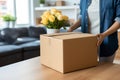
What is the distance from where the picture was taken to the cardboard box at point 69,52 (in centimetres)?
138

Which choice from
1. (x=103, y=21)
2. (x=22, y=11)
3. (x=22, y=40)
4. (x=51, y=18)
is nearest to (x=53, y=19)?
(x=51, y=18)

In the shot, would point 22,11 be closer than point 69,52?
No

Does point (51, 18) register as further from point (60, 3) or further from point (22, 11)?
point (22, 11)

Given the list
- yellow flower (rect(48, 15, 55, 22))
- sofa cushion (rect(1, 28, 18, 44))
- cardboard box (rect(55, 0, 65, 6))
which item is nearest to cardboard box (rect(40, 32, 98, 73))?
yellow flower (rect(48, 15, 55, 22))

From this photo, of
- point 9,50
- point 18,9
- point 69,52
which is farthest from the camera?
point 18,9

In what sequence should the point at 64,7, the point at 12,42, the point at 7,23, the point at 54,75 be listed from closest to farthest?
the point at 54,75
the point at 12,42
the point at 7,23
the point at 64,7

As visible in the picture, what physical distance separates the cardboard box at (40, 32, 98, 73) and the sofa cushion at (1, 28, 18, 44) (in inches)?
131

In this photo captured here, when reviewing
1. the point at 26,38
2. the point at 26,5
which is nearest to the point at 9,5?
the point at 26,5

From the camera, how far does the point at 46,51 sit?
1.53 metres

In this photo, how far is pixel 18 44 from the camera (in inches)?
181

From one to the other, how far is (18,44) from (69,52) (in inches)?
131

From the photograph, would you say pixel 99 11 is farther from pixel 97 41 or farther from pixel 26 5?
pixel 26 5

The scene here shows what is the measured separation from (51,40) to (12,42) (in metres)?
3.48

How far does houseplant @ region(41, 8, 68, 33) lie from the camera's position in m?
1.77
